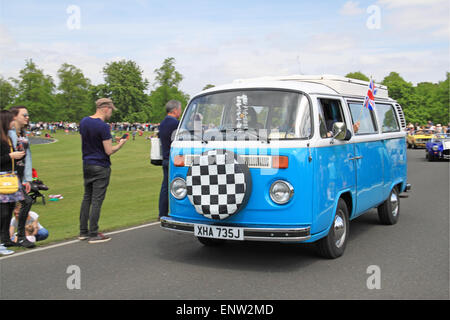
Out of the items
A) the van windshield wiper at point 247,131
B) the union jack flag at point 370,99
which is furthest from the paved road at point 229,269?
the union jack flag at point 370,99

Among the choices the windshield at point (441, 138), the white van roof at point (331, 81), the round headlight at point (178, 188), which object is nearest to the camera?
the round headlight at point (178, 188)

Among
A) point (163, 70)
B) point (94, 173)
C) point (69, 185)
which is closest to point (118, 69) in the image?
point (163, 70)

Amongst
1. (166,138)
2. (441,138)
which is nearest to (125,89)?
(441,138)

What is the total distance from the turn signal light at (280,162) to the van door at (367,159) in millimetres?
1699

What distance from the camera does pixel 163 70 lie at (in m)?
86.4

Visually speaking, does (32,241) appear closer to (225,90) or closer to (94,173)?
(94,173)

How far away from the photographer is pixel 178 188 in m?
5.90

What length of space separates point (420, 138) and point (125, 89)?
190ft

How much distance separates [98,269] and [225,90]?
2776 millimetres

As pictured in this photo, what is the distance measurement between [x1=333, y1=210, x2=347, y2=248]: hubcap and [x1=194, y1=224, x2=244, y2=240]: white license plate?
1417 mm

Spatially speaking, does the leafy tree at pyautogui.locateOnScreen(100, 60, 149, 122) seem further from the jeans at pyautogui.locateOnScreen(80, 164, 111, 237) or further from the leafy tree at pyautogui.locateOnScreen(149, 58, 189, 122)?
the jeans at pyautogui.locateOnScreen(80, 164, 111, 237)

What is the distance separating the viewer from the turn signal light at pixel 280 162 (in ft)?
17.3

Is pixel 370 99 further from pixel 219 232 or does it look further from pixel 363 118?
pixel 219 232

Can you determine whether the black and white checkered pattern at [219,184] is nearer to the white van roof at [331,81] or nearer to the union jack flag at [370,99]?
the white van roof at [331,81]
